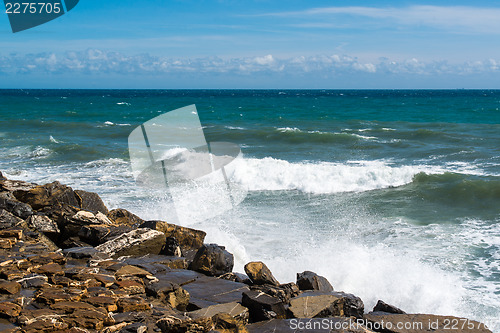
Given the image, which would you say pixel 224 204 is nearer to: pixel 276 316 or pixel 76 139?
pixel 276 316

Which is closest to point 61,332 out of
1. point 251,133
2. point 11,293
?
point 11,293

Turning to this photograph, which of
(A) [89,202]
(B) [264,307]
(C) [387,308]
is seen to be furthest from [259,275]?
(A) [89,202]

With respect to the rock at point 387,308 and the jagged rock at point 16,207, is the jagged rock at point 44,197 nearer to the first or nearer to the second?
the jagged rock at point 16,207

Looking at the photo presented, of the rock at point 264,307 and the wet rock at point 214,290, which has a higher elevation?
the rock at point 264,307

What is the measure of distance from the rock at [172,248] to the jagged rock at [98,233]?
605mm

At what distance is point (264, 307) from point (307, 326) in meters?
0.50

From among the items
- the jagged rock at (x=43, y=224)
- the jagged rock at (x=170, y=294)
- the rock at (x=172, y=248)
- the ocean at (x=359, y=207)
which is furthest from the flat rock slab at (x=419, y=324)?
the jagged rock at (x=43, y=224)

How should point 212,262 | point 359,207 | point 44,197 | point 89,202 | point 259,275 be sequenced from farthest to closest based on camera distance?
point 359,207 → point 89,202 → point 44,197 → point 212,262 → point 259,275

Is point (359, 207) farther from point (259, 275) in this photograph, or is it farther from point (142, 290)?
point (142, 290)

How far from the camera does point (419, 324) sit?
548 cm

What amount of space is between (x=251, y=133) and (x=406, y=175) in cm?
1512

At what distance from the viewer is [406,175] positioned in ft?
52.5

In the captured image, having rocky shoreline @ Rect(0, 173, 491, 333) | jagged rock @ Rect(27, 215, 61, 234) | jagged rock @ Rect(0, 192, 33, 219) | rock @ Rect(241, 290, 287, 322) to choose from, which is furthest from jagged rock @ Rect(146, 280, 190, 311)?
jagged rock @ Rect(0, 192, 33, 219)

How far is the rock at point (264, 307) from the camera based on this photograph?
5.34 meters
